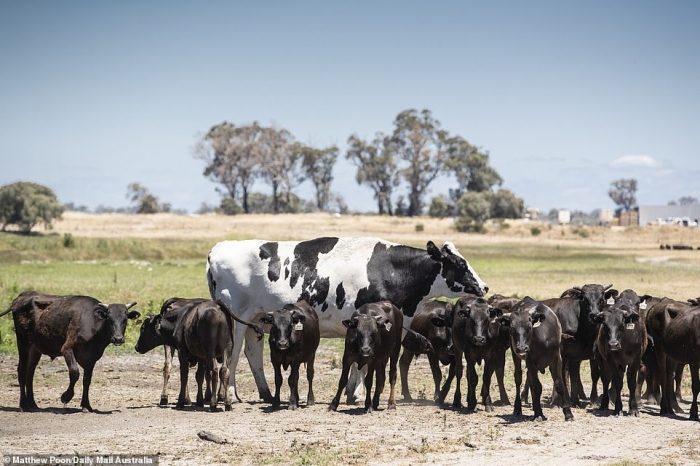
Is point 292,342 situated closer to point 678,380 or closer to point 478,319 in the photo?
point 478,319

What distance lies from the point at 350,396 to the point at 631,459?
571 centimetres

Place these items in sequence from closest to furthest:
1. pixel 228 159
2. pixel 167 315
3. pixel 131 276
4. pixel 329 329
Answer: pixel 167 315 → pixel 329 329 → pixel 131 276 → pixel 228 159

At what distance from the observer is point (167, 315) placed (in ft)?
53.2

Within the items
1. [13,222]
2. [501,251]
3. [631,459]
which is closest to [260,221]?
[13,222]

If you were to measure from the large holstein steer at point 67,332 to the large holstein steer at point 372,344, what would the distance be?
328 cm

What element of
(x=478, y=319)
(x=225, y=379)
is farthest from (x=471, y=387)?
(x=225, y=379)

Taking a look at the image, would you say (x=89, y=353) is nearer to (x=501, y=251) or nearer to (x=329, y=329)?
(x=329, y=329)

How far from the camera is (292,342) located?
15.3 metres

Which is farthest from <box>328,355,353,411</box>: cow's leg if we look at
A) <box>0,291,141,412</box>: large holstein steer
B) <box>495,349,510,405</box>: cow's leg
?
<box>0,291,141,412</box>: large holstein steer

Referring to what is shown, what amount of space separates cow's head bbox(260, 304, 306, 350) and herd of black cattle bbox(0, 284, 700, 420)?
2 cm

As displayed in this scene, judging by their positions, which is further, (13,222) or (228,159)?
(228,159)

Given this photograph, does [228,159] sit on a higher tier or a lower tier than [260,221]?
higher

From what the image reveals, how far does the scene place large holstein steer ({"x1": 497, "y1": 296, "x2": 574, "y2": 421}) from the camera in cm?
1447

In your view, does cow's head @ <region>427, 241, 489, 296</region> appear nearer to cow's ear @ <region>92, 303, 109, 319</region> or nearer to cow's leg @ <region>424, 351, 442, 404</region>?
cow's leg @ <region>424, 351, 442, 404</region>
